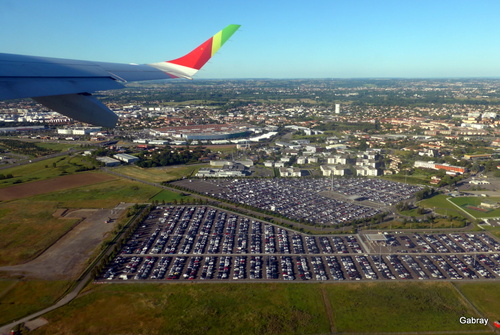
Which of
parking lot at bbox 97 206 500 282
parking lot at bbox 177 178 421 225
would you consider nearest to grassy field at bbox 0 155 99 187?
parking lot at bbox 177 178 421 225

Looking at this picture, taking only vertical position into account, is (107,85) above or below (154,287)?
above

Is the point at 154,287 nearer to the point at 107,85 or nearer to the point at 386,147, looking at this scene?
the point at 107,85

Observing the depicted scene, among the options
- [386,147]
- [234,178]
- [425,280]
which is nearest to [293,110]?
[386,147]

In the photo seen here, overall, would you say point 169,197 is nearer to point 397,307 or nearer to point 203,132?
point 397,307

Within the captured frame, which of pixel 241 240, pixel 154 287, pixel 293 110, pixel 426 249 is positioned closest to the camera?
pixel 154 287

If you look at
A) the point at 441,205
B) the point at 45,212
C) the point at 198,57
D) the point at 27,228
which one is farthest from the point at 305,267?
the point at 45,212

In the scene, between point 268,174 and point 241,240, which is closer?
point 241,240

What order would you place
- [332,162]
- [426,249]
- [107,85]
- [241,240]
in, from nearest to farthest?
[107,85] < [426,249] < [241,240] < [332,162]

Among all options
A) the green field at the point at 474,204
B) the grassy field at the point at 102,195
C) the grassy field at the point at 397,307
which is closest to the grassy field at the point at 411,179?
the green field at the point at 474,204
